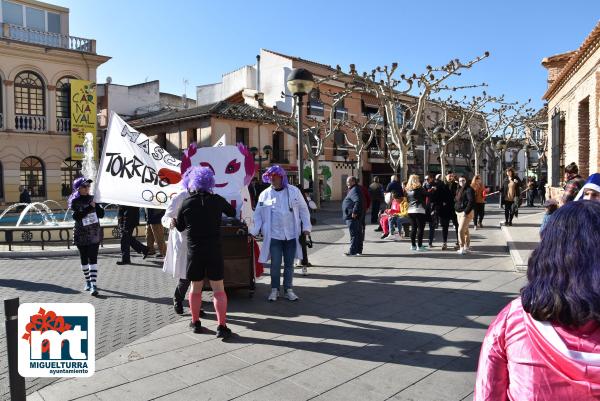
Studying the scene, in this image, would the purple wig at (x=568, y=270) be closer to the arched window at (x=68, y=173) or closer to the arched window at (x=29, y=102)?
the arched window at (x=68, y=173)

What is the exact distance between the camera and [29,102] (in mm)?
26688

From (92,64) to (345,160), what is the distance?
69.2 ft

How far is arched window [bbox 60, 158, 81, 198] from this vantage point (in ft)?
91.5

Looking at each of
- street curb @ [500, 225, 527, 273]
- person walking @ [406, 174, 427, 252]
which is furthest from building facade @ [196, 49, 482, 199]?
street curb @ [500, 225, 527, 273]

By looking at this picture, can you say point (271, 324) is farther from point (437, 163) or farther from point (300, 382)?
point (437, 163)

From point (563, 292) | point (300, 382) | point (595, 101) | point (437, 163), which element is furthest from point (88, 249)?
point (437, 163)

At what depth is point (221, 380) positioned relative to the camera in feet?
12.5

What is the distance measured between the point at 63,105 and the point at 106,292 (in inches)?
968

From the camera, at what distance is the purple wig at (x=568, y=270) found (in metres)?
1.44

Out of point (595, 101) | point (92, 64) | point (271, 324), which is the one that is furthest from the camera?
point (92, 64)

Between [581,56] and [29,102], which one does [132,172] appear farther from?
[29,102]

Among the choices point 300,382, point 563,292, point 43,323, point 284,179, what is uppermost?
point 284,179

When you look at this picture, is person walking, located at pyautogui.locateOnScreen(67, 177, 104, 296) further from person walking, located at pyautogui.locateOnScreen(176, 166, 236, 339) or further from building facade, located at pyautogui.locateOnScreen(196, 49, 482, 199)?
building facade, located at pyautogui.locateOnScreen(196, 49, 482, 199)

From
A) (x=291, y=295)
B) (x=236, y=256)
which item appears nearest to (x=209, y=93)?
(x=236, y=256)
